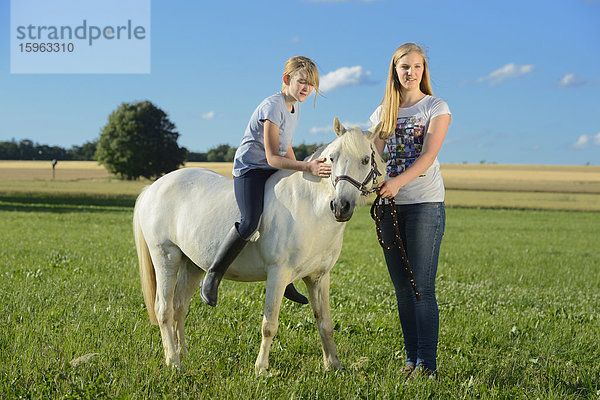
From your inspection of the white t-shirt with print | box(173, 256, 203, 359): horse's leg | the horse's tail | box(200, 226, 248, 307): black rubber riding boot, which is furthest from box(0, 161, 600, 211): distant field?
the white t-shirt with print

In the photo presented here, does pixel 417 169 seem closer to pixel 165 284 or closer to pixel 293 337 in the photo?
pixel 293 337

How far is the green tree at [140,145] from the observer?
63.2 meters

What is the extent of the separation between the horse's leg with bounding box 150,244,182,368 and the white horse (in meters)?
0.01

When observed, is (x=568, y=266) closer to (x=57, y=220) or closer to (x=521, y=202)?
(x=57, y=220)

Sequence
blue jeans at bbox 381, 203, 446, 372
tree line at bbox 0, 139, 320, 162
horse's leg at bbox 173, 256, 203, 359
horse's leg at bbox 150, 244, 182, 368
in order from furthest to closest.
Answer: tree line at bbox 0, 139, 320, 162
horse's leg at bbox 173, 256, 203, 359
horse's leg at bbox 150, 244, 182, 368
blue jeans at bbox 381, 203, 446, 372

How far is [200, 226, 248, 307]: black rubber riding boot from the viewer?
189 inches

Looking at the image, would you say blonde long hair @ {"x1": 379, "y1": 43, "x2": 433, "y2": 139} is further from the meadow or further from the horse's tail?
the horse's tail

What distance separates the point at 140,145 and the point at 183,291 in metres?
60.9

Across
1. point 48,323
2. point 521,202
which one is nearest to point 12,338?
point 48,323

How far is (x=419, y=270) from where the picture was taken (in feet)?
16.1

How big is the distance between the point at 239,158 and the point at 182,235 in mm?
1073

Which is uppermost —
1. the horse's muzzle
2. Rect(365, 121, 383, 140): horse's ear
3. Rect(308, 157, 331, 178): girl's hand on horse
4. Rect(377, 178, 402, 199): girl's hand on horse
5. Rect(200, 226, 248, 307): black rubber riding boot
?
Rect(365, 121, 383, 140): horse's ear

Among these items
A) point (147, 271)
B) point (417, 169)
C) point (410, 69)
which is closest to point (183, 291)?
point (147, 271)

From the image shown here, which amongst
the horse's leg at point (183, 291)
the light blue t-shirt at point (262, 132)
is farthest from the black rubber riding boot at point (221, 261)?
the horse's leg at point (183, 291)
